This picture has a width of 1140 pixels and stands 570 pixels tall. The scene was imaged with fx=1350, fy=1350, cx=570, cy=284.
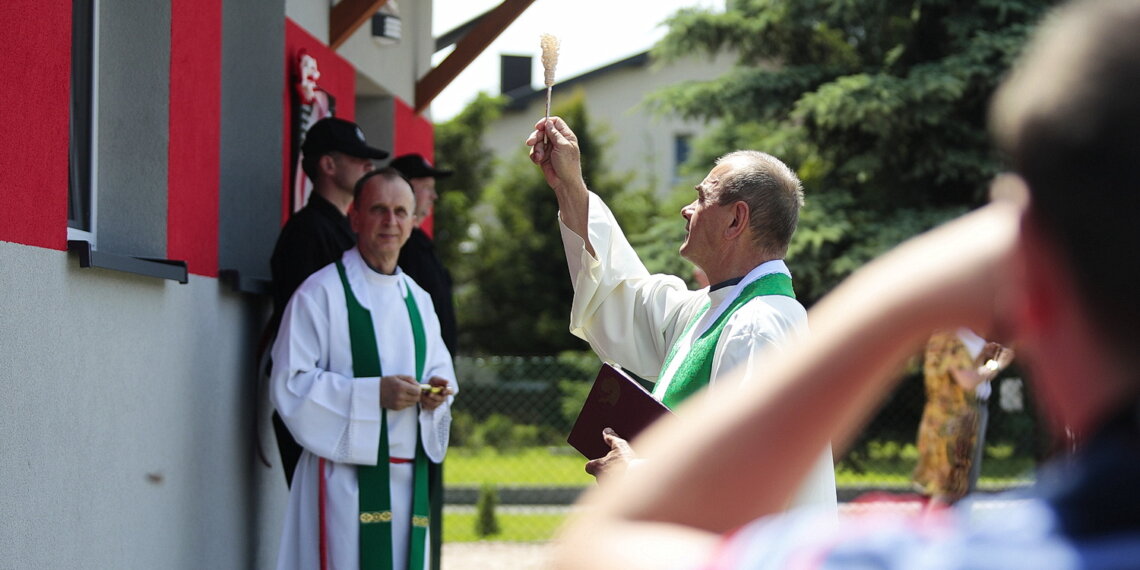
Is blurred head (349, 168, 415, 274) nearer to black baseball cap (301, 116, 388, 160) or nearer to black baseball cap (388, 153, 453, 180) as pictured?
black baseball cap (301, 116, 388, 160)

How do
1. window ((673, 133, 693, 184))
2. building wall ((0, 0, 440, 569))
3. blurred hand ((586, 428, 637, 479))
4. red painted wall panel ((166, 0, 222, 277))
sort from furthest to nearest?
1. window ((673, 133, 693, 184))
2. red painted wall panel ((166, 0, 222, 277))
3. building wall ((0, 0, 440, 569))
4. blurred hand ((586, 428, 637, 479))

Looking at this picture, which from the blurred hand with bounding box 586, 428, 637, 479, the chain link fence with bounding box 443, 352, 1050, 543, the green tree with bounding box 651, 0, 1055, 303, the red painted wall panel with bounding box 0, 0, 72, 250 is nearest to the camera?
the blurred hand with bounding box 586, 428, 637, 479

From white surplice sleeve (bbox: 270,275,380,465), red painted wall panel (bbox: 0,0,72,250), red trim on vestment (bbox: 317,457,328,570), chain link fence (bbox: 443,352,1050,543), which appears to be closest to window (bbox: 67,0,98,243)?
red painted wall panel (bbox: 0,0,72,250)

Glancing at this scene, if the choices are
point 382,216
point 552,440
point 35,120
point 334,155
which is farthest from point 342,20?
point 552,440

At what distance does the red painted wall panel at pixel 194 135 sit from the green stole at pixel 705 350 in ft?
7.23

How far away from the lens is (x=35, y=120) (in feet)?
11.8

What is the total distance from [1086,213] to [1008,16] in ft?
53.7

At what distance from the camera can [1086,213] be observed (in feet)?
2.66

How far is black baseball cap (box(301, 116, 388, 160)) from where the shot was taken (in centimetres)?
595

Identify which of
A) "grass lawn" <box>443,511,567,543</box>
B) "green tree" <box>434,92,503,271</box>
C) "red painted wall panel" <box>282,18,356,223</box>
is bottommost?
"grass lawn" <box>443,511,567,543</box>

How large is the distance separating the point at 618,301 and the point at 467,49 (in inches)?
211

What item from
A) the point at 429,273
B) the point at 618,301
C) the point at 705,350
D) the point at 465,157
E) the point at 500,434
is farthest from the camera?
the point at 465,157

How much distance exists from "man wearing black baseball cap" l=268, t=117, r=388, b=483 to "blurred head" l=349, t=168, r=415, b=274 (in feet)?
1.05

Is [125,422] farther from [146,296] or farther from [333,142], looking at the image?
[333,142]
